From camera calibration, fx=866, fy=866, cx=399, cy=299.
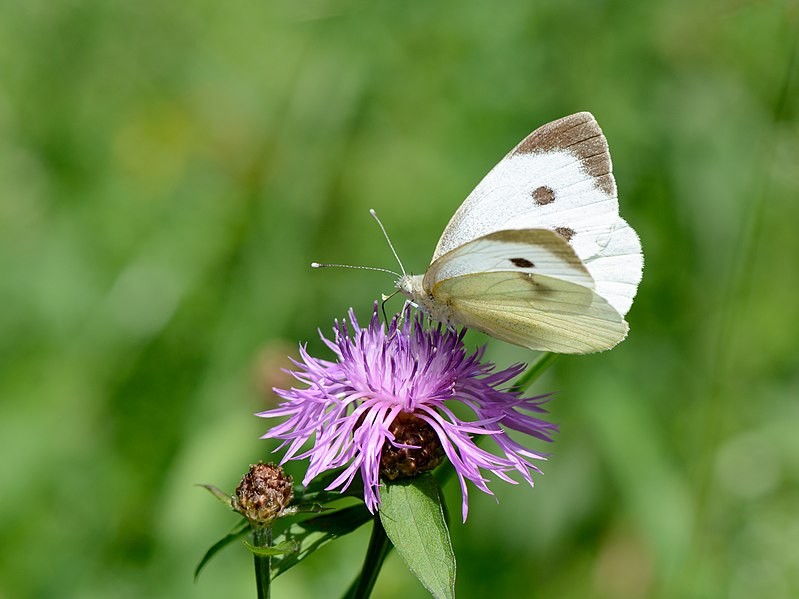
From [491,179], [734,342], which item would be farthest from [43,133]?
[734,342]

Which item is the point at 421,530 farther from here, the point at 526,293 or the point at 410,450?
the point at 526,293

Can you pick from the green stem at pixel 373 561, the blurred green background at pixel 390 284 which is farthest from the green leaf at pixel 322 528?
the blurred green background at pixel 390 284

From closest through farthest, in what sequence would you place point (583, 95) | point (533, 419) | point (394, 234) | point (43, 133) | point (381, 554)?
1. point (381, 554)
2. point (533, 419)
3. point (583, 95)
4. point (394, 234)
5. point (43, 133)

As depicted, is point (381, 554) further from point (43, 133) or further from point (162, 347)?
point (43, 133)

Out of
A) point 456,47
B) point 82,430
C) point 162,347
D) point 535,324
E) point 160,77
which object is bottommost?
point 82,430

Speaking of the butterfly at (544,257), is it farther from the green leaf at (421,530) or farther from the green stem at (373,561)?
the green stem at (373,561)

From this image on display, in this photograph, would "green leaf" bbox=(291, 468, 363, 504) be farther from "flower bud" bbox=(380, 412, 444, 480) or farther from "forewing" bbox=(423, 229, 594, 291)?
"forewing" bbox=(423, 229, 594, 291)
